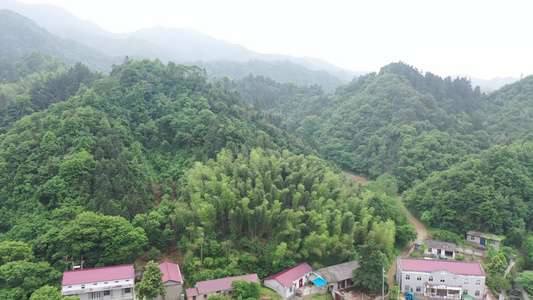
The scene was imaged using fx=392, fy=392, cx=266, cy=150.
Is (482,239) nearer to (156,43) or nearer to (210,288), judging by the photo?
(210,288)

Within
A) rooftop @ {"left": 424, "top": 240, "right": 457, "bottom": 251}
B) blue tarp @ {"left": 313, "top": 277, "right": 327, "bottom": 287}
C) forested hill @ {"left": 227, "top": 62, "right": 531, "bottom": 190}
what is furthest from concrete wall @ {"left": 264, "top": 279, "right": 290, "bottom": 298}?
forested hill @ {"left": 227, "top": 62, "right": 531, "bottom": 190}

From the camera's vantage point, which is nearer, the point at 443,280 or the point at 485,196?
the point at 443,280

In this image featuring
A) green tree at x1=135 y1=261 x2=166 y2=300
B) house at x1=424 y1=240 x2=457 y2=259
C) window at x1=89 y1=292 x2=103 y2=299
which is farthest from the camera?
house at x1=424 y1=240 x2=457 y2=259

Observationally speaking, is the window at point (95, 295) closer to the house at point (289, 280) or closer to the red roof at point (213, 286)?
the red roof at point (213, 286)

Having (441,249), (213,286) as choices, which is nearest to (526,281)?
(441,249)

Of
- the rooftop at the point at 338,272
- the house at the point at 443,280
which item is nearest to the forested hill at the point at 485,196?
the house at the point at 443,280

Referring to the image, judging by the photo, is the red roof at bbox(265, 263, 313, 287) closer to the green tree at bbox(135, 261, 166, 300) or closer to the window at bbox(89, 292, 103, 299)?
the green tree at bbox(135, 261, 166, 300)

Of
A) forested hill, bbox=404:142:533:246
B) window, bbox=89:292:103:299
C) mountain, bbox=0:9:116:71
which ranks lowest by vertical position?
window, bbox=89:292:103:299
